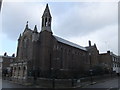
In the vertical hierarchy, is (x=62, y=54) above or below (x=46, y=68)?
above

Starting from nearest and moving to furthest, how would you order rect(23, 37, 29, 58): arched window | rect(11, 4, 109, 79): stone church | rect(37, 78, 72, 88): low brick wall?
rect(37, 78, 72, 88): low brick wall < rect(11, 4, 109, 79): stone church < rect(23, 37, 29, 58): arched window

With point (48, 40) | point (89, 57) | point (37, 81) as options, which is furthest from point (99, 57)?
point (37, 81)

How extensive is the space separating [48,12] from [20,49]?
15.1 meters

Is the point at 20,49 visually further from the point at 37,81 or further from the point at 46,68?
the point at 37,81

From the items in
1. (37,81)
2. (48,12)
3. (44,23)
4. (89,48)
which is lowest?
(37,81)

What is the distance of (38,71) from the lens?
119 feet

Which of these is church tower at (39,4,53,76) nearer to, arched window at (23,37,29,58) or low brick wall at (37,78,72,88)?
arched window at (23,37,29,58)

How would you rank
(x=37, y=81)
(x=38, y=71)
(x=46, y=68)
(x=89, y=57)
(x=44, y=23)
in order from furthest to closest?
(x=89, y=57), (x=44, y=23), (x=46, y=68), (x=38, y=71), (x=37, y=81)

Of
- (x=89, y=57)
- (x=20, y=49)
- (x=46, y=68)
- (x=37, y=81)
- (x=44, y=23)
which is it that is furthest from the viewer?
(x=89, y=57)

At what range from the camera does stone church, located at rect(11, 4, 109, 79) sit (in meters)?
36.8

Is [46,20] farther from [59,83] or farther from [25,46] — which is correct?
[59,83]

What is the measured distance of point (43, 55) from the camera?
127 ft

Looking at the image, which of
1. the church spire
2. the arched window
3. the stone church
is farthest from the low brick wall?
the church spire

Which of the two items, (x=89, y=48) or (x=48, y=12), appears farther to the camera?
(x=89, y=48)
